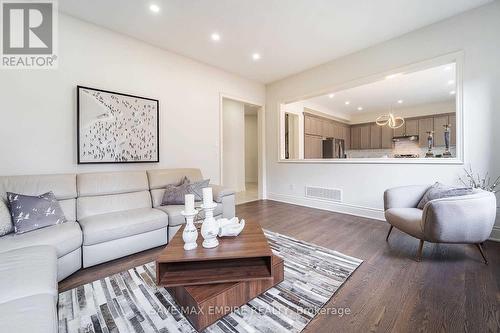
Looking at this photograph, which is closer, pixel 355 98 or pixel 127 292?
pixel 127 292

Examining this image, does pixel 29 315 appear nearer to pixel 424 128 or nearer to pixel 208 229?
pixel 208 229

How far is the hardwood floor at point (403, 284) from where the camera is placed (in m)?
1.31

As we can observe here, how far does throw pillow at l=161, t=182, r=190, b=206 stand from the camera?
2779 mm

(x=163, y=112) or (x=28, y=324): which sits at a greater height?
(x=163, y=112)

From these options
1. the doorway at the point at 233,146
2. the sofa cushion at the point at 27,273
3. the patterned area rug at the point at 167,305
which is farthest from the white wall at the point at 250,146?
the sofa cushion at the point at 27,273

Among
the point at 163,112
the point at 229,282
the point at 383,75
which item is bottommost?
the point at 229,282

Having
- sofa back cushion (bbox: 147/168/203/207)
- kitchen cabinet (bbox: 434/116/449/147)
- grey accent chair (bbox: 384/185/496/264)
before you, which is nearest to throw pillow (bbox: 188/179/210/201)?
sofa back cushion (bbox: 147/168/203/207)

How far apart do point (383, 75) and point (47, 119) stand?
4658mm

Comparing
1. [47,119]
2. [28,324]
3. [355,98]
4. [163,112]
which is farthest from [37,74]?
[355,98]

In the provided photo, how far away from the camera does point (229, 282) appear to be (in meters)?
1.37

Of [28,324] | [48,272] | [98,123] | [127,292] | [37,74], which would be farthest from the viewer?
[98,123]

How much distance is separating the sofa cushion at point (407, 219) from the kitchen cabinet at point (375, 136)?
5.34 meters

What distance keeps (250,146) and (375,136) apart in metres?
4.39

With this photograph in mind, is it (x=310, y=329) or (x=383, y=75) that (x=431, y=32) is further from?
(x=310, y=329)
